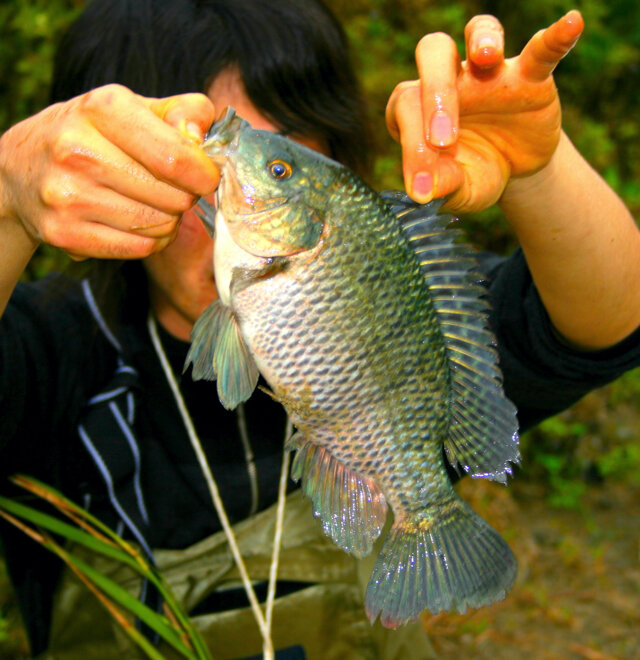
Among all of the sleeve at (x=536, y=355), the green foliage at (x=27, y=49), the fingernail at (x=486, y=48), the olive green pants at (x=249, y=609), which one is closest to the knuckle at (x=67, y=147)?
the fingernail at (x=486, y=48)

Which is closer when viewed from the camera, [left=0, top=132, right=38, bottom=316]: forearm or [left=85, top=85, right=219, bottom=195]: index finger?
[left=85, top=85, right=219, bottom=195]: index finger

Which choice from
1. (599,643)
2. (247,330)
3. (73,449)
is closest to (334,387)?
(247,330)

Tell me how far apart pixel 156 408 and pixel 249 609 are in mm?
602

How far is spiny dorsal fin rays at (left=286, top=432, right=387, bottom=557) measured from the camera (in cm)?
116

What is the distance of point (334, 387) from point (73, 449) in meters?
1.04

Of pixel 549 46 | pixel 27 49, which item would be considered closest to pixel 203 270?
pixel 549 46

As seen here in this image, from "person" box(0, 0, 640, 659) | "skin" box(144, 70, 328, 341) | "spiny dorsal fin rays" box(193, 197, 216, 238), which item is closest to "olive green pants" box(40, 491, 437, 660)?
"person" box(0, 0, 640, 659)

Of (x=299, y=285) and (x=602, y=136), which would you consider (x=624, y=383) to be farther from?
(x=299, y=285)

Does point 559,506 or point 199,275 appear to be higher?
point 199,275

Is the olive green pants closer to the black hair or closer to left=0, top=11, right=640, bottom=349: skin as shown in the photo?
left=0, top=11, right=640, bottom=349: skin

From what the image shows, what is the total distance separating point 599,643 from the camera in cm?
303

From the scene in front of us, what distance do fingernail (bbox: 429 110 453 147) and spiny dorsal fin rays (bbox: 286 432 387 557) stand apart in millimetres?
528

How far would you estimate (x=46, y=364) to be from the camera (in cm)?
173

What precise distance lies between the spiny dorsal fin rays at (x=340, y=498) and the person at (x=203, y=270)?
0.43 meters
